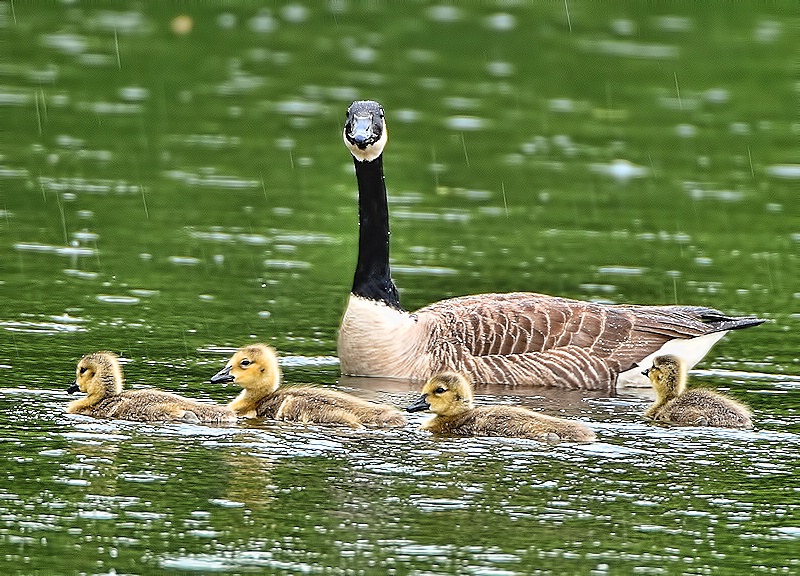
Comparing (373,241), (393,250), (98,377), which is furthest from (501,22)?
(98,377)

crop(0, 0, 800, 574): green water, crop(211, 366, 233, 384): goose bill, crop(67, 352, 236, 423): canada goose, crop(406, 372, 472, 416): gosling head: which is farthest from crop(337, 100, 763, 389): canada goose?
crop(67, 352, 236, 423): canada goose

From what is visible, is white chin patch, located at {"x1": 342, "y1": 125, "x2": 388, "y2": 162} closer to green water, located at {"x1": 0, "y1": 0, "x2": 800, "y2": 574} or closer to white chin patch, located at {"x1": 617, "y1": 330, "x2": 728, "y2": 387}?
green water, located at {"x1": 0, "y1": 0, "x2": 800, "y2": 574}

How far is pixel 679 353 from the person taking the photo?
50.2 ft

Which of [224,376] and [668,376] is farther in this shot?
[668,376]

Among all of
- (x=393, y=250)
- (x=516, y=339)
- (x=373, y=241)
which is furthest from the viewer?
(x=393, y=250)

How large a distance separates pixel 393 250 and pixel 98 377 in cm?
718

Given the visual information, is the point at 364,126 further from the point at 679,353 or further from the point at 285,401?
the point at 679,353

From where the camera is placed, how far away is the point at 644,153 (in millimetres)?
25125

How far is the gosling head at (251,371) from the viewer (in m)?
13.1

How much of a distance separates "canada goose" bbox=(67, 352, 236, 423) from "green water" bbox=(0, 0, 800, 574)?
139 millimetres

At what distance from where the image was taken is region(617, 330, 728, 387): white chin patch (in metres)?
15.3

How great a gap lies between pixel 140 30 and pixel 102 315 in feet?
53.5

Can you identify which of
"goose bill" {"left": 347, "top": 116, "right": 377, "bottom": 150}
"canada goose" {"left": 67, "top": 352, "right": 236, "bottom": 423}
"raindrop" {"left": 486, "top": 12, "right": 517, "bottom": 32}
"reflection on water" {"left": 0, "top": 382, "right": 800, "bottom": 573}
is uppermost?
"raindrop" {"left": 486, "top": 12, "right": 517, "bottom": 32}

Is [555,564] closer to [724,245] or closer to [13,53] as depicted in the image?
[724,245]
